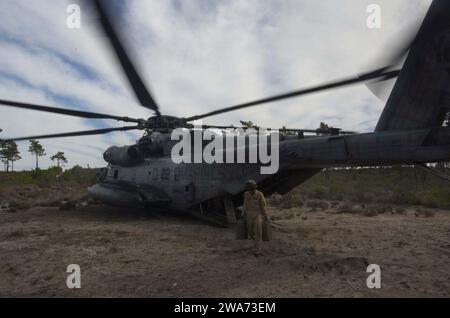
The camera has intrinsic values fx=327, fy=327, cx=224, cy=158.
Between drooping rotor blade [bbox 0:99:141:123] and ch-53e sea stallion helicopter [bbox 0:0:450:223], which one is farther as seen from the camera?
drooping rotor blade [bbox 0:99:141:123]

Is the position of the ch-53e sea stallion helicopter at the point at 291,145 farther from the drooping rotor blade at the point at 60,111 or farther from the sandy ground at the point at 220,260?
the sandy ground at the point at 220,260

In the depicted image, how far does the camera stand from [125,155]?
14.2 metres

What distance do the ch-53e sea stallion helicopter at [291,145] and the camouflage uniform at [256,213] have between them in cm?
235

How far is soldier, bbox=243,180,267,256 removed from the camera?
24.2ft

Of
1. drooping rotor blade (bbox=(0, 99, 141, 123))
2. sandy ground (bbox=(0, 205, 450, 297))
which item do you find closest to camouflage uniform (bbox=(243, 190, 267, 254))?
sandy ground (bbox=(0, 205, 450, 297))

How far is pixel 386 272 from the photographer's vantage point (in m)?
6.00

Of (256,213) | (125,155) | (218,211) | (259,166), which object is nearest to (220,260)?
(256,213)

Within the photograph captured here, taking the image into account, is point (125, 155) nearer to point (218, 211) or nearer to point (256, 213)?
point (218, 211)

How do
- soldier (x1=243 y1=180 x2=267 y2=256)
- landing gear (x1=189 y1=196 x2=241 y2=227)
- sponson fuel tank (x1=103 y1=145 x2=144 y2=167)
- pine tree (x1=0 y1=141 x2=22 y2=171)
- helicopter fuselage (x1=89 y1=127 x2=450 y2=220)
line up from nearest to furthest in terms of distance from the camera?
helicopter fuselage (x1=89 y1=127 x2=450 y2=220), soldier (x1=243 y1=180 x2=267 y2=256), landing gear (x1=189 y1=196 x2=241 y2=227), sponson fuel tank (x1=103 y1=145 x2=144 y2=167), pine tree (x1=0 y1=141 x2=22 y2=171)

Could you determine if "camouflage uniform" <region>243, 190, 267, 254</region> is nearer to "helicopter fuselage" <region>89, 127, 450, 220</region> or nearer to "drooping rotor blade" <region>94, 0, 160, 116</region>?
"helicopter fuselage" <region>89, 127, 450, 220</region>

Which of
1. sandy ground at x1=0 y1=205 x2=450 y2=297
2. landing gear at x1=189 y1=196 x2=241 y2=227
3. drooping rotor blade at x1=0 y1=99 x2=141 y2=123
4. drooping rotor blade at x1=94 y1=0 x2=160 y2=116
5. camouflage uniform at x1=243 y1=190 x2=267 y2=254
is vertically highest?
drooping rotor blade at x1=94 y1=0 x2=160 y2=116

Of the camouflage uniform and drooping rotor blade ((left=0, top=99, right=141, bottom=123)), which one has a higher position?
drooping rotor blade ((left=0, top=99, right=141, bottom=123))

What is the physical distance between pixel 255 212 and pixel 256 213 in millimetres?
33
